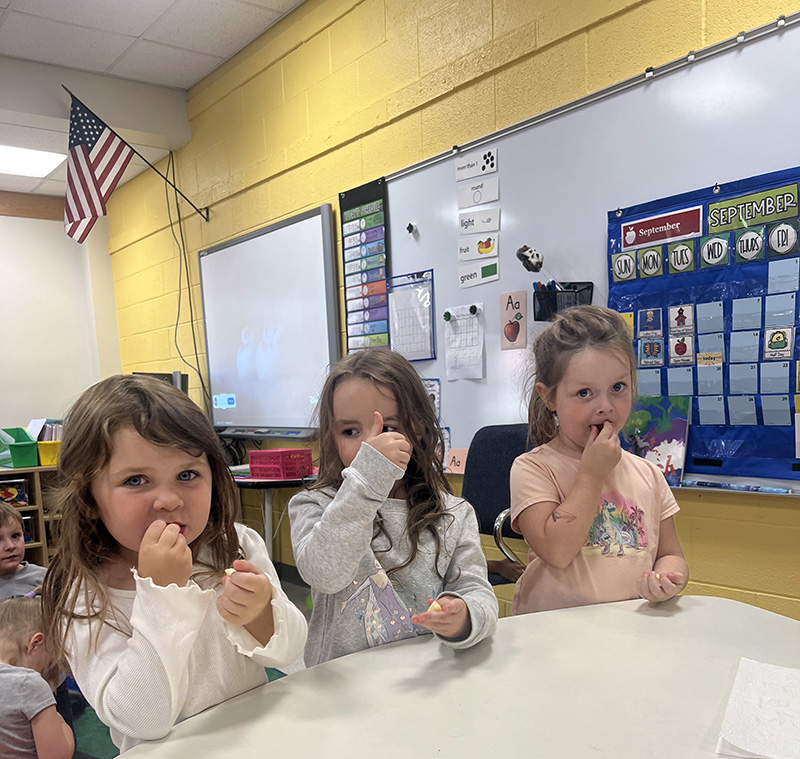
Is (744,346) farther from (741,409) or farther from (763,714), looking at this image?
(763,714)

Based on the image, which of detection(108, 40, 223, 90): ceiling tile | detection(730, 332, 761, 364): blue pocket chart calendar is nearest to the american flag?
detection(108, 40, 223, 90): ceiling tile

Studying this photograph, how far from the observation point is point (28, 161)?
4.45m

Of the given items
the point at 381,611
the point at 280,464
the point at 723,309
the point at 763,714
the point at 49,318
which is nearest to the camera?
the point at 763,714

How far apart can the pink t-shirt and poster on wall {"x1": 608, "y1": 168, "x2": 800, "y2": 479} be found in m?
0.54

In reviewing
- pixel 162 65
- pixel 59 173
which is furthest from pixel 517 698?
pixel 59 173

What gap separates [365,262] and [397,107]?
675 millimetres

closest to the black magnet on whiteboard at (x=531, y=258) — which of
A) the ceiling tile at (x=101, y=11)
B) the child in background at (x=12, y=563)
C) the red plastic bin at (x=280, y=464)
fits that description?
the red plastic bin at (x=280, y=464)

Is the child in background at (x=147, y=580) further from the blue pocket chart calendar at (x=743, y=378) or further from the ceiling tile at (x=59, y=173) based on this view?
the ceiling tile at (x=59, y=173)

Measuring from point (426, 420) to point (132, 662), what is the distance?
617mm

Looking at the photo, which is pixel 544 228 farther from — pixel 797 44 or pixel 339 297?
pixel 339 297

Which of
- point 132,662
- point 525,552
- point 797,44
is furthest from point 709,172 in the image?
point 132,662

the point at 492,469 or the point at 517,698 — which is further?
the point at 492,469

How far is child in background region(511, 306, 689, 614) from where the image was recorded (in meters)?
1.20

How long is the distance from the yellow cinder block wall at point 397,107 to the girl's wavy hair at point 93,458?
1.51m
